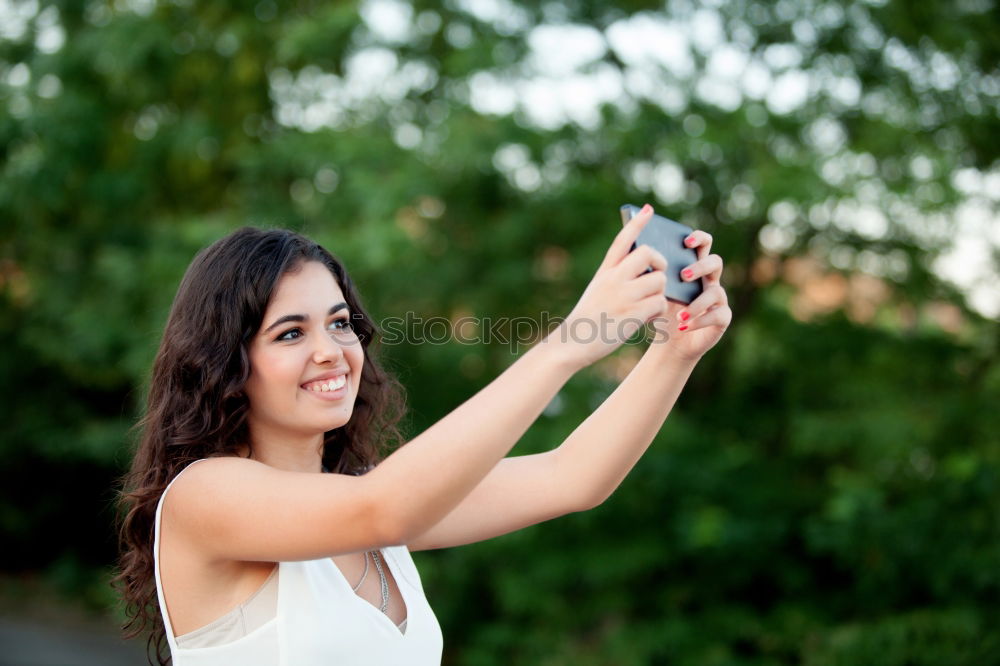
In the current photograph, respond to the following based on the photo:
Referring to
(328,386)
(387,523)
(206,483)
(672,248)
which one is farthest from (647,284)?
(206,483)

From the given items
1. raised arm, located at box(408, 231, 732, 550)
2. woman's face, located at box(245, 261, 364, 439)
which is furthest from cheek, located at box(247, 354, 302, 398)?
raised arm, located at box(408, 231, 732, 550)

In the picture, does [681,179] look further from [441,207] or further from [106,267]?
[106,267]

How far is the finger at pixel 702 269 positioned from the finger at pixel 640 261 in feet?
0.34

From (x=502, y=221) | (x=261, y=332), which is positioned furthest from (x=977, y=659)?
(x=261, y=332)

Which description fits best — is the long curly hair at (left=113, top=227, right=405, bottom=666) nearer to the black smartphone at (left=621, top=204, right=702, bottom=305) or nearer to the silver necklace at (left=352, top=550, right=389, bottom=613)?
the silver necklace at (left=352, top=550, right=389, bottom=613)

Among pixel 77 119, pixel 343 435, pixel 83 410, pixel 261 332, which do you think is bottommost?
pixel 83 410

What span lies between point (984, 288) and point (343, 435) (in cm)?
495

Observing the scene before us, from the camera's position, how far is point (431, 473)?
120 cm

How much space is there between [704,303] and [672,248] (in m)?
0.11

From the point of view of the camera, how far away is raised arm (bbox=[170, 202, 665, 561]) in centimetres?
120

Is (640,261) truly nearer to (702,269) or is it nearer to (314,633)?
(702,269)

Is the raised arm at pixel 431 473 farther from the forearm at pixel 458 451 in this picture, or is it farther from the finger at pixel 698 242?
the finger at pixel 698 242

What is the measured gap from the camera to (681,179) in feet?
18.8

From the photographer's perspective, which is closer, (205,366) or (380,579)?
(205,366)
